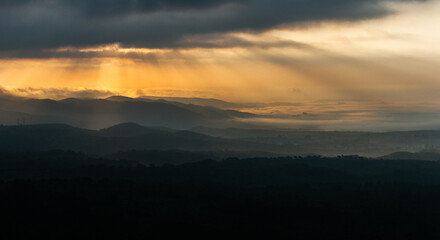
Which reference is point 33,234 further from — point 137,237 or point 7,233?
point 137,237

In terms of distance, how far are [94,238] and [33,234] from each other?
1663 centimetres

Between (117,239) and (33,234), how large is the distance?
22790mm

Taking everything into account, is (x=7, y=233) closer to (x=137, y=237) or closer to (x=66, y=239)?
(x=66, y=239)

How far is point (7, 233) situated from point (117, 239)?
29.6 m

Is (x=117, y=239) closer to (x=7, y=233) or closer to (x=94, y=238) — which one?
(x=94, y=238)

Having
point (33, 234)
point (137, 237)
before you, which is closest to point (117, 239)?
point (137, 237)

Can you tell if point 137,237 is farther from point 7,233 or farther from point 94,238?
point 7,233

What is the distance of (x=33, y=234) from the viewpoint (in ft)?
643

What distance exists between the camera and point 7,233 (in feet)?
639

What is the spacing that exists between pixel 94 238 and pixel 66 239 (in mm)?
7498

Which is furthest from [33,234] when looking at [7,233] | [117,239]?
[117,239]

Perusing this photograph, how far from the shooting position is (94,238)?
19612 cm

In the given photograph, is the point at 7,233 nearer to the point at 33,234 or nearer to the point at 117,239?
the point at 33,234

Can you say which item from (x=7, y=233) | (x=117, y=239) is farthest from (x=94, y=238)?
(x=7, y=233)
